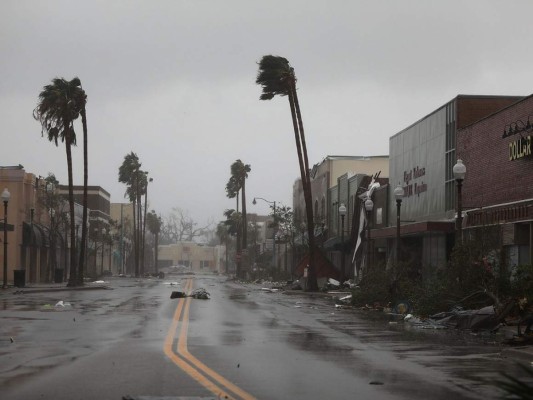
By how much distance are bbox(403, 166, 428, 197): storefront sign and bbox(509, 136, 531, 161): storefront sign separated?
42.6 feet

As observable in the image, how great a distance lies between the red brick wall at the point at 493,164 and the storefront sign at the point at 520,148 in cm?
19

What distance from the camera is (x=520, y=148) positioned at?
104 feet

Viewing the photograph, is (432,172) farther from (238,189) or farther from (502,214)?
(238,189)

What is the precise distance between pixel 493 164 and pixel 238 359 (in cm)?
2355

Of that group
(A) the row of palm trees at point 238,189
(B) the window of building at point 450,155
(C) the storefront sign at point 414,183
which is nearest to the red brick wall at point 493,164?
(B) the window of building at point 450,155

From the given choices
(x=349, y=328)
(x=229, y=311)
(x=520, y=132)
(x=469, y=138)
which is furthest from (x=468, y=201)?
(x=349, y=328)

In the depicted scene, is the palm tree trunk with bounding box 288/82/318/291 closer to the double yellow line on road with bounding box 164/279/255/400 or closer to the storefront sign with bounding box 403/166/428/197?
the storefront sign with bounding box 403/166/428/197

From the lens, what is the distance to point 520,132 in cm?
3206

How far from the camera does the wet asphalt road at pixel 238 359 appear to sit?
10.4 metres

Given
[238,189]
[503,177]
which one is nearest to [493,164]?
[503,177]

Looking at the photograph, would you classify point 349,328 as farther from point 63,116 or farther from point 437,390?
point 63,116

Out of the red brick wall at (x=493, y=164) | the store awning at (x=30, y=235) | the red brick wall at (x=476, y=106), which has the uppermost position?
the red brick wall at (x=476, y=106)

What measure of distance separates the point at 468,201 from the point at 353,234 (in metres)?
24.5

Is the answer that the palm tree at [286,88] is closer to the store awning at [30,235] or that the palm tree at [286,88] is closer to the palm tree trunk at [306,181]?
the palm tree trunk at [306,181]
